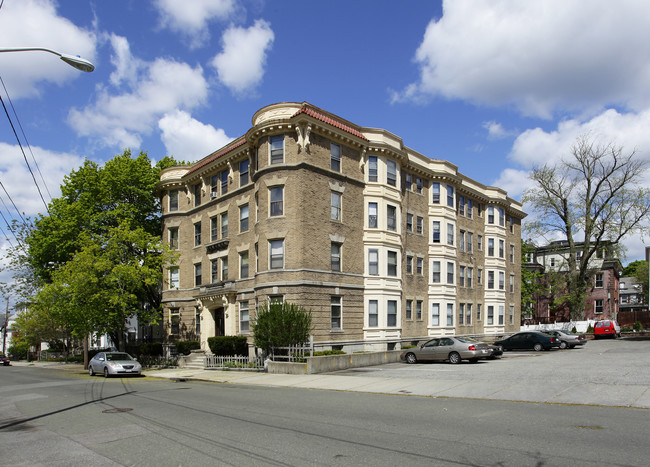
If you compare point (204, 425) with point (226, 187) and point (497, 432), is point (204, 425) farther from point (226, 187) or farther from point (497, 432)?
point (226, 187)

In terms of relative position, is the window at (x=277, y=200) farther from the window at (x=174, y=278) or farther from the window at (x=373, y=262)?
the window at (x=174, y=278)

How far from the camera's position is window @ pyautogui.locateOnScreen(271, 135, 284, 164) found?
28062 millimetres

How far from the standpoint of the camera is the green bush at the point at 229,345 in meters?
28.6

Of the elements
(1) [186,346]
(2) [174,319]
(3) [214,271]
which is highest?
(3) [214,271]

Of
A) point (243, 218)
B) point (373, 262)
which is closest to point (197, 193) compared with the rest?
point (243, 218)

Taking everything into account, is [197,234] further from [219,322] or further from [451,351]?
[451,351]

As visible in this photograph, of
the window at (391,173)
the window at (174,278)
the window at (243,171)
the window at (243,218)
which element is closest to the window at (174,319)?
the window at (174,278)

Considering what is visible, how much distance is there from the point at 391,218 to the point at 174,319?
18542 millimetres

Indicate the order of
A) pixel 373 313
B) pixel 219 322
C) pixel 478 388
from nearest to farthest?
1. pixel 478 388
2. pixel 373 313
3. pixel 219 322

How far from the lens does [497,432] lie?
29.3ft

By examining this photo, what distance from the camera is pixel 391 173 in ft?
108

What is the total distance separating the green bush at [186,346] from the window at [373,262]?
13.2 m

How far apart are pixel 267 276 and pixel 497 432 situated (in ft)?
63.9

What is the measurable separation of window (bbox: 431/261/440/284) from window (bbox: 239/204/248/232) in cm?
1533
